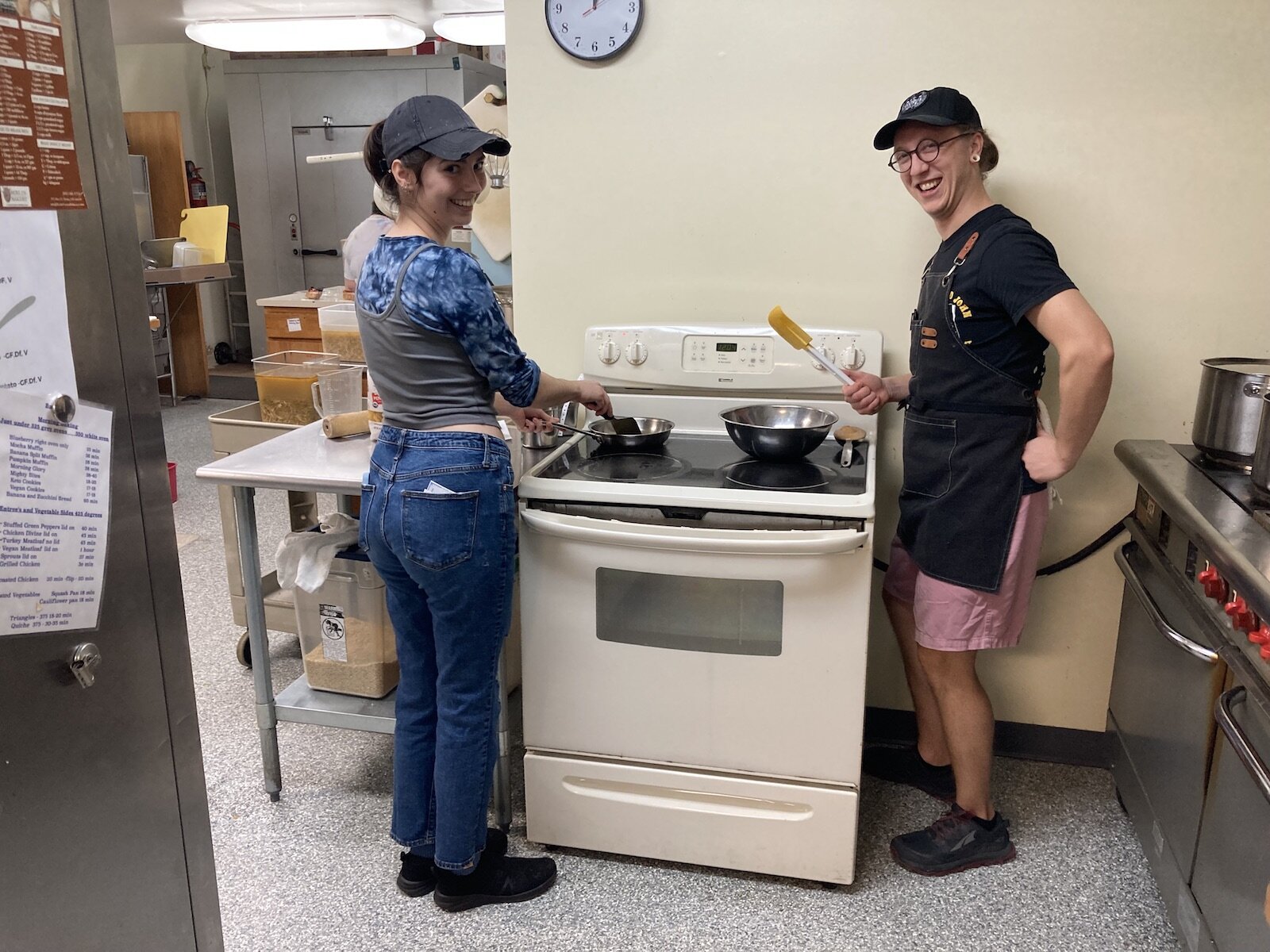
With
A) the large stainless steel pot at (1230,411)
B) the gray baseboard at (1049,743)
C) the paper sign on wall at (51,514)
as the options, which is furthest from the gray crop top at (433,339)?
the gray baseboard at (1049,743)

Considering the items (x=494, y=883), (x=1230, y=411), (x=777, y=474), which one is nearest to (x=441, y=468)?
(x=777, y=474)

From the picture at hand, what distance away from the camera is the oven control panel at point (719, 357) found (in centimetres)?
225

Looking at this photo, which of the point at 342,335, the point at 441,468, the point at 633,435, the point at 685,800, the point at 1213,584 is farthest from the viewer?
the point at 342,335

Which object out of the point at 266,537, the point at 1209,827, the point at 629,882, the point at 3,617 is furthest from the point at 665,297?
the point at 266,537

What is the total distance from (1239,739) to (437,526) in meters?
1.26

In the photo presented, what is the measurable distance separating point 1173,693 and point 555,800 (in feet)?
3.97

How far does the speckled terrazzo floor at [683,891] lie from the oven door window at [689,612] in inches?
20.6

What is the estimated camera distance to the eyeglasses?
187 centimetres

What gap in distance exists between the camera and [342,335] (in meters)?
2.77

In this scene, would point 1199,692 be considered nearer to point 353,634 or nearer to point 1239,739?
point 1239,739

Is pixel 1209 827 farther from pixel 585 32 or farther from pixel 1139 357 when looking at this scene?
pixel 585 32

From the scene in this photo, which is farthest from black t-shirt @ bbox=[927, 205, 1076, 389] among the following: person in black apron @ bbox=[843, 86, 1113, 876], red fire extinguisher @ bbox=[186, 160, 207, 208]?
red fire extinguisher @ bbox=[186, 160, 207, 208]

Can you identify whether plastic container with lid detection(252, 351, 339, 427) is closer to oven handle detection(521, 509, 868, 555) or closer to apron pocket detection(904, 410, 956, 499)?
oven handle detection(521, 509, 868, 555)

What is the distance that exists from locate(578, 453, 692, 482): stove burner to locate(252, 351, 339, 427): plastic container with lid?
1.03 m
